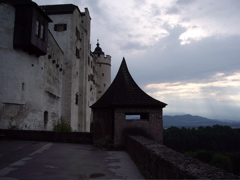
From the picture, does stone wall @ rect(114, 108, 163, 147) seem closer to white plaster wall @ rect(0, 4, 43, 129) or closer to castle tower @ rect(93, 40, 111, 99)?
white plaster wall @ rect(0, 4, 43, 129)

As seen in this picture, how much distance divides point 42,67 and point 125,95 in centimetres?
1435

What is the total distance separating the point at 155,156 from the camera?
235 inches

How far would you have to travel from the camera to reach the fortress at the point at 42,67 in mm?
21031

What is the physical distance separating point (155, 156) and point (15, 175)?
4.44 m

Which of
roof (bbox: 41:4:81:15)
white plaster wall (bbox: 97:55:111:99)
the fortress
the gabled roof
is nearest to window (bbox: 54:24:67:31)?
the fortress

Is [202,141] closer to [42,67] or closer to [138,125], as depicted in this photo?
[42,67]

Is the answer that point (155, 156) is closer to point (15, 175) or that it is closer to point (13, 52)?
point (15, 175)

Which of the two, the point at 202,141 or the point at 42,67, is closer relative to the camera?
the point at 42,67

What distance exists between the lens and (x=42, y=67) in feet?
82.6

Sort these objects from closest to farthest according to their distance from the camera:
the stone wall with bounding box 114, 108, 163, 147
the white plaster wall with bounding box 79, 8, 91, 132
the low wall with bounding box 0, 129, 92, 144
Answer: the stone wall with bounding box 114, 108, 163, 147
the low wall with bounding box 0, 129, 92, 144
the white plaster wall with bounding box 79, 8, 91, 132

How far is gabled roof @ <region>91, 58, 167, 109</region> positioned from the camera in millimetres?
13562

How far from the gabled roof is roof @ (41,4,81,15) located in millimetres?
20428

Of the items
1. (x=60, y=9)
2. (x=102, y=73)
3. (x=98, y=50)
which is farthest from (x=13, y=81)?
(x=98, y=50)

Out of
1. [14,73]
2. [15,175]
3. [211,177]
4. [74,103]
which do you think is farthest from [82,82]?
[211,177]
